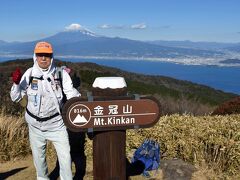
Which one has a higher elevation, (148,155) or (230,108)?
(148,155)

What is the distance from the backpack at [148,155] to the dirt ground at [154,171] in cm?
8

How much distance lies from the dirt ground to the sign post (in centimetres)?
203

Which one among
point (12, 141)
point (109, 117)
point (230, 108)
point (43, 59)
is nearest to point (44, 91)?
point (43, 59)

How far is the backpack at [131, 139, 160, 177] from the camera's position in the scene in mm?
5914

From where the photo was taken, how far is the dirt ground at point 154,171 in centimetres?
559

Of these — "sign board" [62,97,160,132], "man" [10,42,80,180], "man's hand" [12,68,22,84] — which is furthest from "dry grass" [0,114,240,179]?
"man's hand" [12,68,22,84]

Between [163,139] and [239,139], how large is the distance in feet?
3.66

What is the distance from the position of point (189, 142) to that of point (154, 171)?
75 centimetres

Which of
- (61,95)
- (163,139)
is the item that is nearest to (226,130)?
(163,139)

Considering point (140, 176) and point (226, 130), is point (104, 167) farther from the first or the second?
point (226, 130)

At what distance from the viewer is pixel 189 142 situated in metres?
6.29

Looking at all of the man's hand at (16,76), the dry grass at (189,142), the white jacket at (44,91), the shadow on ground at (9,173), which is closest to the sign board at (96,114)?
the man's hand at (16,76)

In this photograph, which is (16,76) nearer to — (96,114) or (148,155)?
(96,114)

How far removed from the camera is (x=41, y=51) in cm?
434
